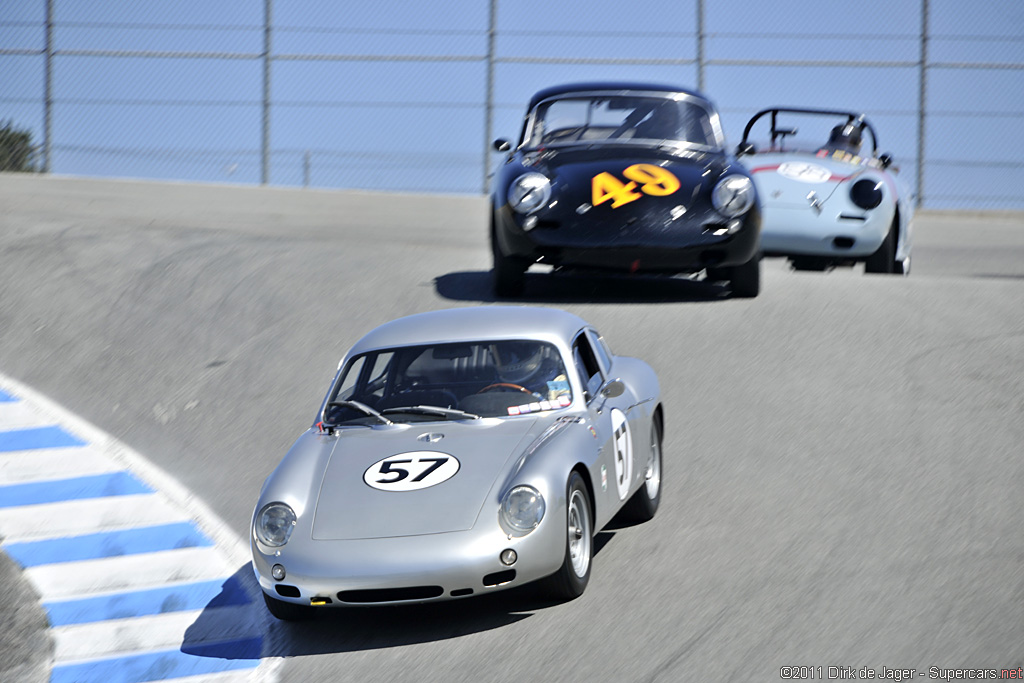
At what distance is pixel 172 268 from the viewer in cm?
1070

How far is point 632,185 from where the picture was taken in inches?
352

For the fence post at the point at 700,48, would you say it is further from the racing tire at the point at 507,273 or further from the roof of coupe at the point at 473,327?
the roof of coupe at the point at 473,327

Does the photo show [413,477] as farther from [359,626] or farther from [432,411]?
[359,626]

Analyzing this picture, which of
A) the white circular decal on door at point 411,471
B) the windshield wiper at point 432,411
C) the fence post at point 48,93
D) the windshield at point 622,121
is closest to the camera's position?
the white circular decal on door at point 411,471

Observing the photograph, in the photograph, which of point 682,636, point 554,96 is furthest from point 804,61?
point 682,636

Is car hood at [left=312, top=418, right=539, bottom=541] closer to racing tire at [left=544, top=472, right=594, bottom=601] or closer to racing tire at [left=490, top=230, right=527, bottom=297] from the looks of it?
racing tire at [left=544, top=472, right=594, bottom=601]

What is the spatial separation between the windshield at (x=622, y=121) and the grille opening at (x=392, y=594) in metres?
5.67

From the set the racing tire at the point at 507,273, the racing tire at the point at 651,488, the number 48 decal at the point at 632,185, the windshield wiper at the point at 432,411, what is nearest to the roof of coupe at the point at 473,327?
the windshield wiper at the point at 432,411

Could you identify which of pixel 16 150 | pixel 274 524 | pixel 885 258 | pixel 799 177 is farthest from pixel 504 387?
pixel 16 150

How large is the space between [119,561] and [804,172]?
22.5 ft

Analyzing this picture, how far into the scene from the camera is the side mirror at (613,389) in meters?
5.75

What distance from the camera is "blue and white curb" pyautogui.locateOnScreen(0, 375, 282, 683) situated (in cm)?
506

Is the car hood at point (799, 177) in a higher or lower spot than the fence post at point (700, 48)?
lower

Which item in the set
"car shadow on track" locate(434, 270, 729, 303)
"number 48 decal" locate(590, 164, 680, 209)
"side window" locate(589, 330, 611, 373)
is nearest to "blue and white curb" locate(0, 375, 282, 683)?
"side window" locate(589, 330, 611, 373)
